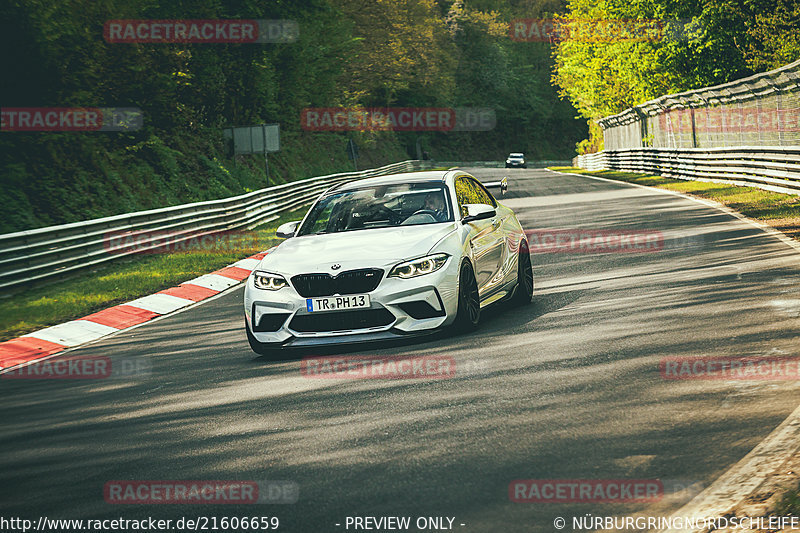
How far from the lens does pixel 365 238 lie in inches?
369

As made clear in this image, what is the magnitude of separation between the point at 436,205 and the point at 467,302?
1308 mm

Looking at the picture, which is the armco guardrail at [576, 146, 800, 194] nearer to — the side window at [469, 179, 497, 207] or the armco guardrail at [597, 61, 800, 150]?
the armco guardrail at [597, 61, 800, 150]

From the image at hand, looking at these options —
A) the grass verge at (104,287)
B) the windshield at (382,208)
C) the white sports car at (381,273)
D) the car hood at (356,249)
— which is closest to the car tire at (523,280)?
the white sports car at (381,273)

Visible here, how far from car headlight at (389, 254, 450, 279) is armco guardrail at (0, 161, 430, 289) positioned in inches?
359

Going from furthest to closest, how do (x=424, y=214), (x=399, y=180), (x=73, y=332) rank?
1. (x=73, y=332)
2. (x=399, y=180)
3. (x=424, y=214)

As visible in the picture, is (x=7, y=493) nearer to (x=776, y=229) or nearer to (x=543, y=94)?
(x=776, y=229)

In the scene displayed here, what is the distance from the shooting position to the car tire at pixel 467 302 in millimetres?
9031

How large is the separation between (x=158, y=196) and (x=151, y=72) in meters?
4.75

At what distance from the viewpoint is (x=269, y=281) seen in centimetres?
902

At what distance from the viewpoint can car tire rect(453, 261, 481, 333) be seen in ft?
29.6

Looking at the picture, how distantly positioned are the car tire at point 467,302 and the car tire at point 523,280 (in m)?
1.43

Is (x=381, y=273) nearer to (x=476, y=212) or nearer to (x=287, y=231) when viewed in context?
(x=476, y=212)

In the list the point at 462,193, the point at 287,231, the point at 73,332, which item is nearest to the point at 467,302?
the point at 462,193

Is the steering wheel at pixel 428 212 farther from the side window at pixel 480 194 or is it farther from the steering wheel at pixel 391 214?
the side window at pixel 480 194
